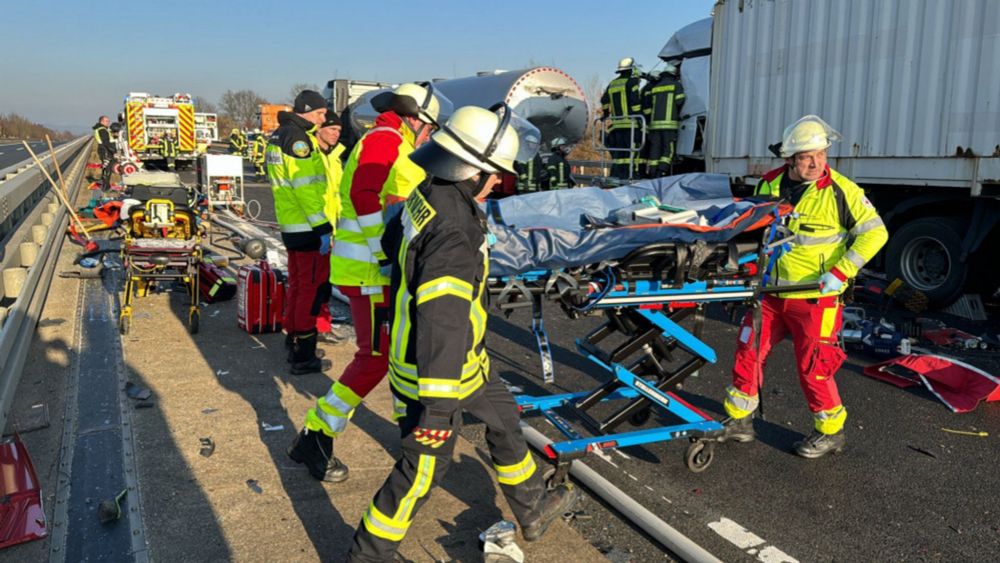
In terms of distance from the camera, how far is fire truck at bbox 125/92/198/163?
80.4 ft

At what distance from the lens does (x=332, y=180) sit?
5664 millimetres

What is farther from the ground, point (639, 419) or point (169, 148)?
point (169, 148)

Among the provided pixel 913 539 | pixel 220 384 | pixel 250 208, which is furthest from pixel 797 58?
pixel 250 208

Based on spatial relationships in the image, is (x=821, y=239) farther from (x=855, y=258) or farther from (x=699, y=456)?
(x=699, y=456)

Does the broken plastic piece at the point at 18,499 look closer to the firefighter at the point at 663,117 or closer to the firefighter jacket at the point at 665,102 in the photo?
the firefighter at the point at 663,117

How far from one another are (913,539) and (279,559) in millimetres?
2795

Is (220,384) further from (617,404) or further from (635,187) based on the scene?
(635,187)

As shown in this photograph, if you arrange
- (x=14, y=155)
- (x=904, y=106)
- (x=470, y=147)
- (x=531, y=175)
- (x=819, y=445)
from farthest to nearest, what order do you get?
(x=14, y=155) < (x=531, y=175) < (x=904, y=106) < (x=819, y=445) < (x=470, y=147)

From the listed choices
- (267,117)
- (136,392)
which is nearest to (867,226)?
(136,392)

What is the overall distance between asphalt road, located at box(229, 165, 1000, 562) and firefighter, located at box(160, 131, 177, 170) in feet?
74.6

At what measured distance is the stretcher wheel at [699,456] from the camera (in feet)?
12.8

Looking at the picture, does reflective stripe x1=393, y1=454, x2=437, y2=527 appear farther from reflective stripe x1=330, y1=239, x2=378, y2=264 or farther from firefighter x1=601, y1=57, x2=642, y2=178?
firefighter x1=601, y1=57, x2=642, y2=178

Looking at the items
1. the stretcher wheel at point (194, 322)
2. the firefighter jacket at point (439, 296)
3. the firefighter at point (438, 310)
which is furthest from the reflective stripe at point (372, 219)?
the stretcher wheel at point (194, 322)

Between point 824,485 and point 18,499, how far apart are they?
3.87 meters
